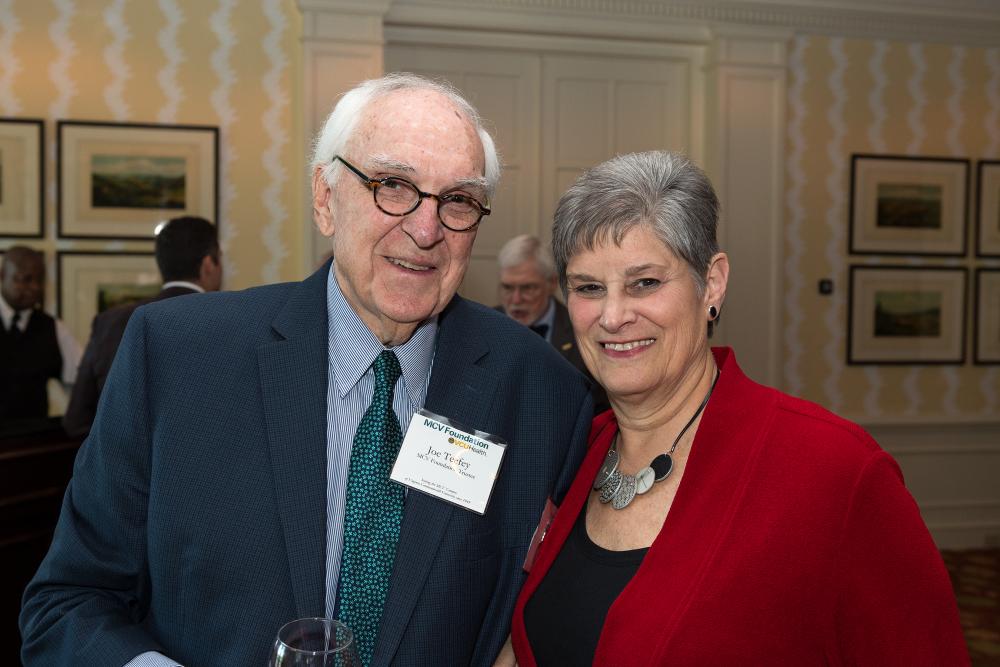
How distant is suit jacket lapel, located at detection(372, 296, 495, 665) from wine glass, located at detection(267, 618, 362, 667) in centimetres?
44

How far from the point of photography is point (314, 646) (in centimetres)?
98

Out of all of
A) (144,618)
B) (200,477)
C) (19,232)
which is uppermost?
(19,232)

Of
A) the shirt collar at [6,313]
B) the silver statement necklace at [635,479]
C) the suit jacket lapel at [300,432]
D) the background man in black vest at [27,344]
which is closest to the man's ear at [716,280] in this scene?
the silver statement necklace at [635,479]

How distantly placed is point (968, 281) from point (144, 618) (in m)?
6.52

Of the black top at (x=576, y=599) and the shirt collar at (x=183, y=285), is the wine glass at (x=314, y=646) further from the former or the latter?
the shirt collar at (x=183, y=285)

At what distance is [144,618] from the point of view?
1.53m

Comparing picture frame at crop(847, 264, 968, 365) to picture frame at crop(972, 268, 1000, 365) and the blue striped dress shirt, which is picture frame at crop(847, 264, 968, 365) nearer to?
picture frame at crop(972, 268, 1000, 365)

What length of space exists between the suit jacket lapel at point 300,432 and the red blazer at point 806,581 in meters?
0.50

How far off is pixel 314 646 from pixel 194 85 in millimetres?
4983

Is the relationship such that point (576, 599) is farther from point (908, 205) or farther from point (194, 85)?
point (908, 205)

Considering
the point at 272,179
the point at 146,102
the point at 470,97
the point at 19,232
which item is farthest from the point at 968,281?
the point at 19,232

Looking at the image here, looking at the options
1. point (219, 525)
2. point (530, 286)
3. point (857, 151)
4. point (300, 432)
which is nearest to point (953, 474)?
point (857, 151)

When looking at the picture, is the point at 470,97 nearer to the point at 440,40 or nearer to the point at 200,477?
the point at 440,40

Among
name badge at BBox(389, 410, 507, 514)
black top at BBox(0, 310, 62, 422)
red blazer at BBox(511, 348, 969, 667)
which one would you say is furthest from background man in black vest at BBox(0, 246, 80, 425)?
red blazer at BBox(511, 348, 969, 667)
